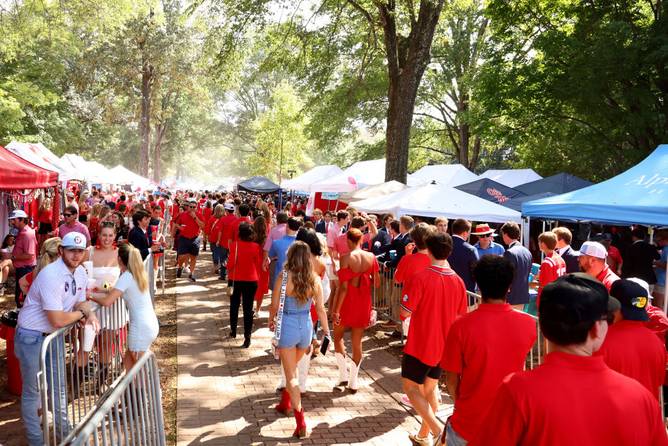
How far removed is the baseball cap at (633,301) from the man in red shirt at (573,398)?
5.27 ft

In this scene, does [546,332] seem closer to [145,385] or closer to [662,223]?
[145,385]

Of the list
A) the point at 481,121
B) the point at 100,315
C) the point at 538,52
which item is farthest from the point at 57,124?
the point at 100,315

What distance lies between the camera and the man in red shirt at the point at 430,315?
4.86 meters

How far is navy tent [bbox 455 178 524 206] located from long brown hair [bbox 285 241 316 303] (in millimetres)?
11401

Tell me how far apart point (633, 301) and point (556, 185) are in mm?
14262

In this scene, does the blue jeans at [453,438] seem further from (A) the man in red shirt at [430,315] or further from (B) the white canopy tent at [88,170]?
(B) the white canopy tent at [88,170]

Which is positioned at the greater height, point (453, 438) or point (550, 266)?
point (550, 266)

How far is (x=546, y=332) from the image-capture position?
2277mm

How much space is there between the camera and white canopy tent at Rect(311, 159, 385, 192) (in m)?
19.2

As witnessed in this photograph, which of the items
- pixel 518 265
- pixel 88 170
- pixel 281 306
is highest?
pixel 88 170

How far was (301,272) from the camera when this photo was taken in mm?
5621

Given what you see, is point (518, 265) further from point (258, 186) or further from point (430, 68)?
point (430, 68)

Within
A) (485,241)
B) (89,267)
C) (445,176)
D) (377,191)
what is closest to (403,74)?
(377,191)

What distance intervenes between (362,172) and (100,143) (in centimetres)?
4201
